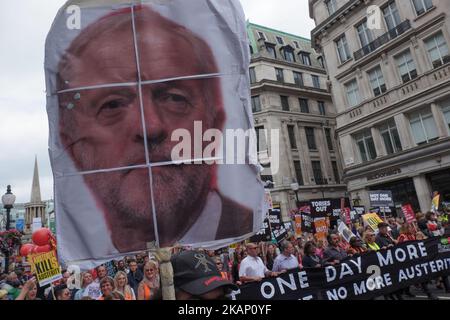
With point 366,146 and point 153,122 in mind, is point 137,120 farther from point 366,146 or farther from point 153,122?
point 366,146

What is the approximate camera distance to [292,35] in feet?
164

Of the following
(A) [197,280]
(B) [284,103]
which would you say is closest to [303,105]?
(B) [284,103]

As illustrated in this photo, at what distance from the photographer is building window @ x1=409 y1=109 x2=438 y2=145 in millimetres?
21922

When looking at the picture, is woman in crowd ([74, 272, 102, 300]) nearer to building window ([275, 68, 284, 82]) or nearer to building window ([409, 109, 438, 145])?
building window ([409, 109, 438, 145])

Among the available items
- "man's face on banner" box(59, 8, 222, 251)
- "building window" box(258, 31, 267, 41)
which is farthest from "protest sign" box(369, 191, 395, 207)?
"building window" box(258, 31, 267, 41)

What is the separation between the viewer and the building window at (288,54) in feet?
151

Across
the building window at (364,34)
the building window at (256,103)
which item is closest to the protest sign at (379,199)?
the building window at (364,34)

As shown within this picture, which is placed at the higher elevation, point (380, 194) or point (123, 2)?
point (123, 2)

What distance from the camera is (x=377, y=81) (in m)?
25.1

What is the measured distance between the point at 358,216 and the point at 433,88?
939 centimetres

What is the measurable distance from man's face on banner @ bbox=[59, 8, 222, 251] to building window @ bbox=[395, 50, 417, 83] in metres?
23.5

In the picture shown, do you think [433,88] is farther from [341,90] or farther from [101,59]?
[101,59]

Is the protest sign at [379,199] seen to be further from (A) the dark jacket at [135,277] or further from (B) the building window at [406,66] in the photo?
(B) the building window at [406,66]
